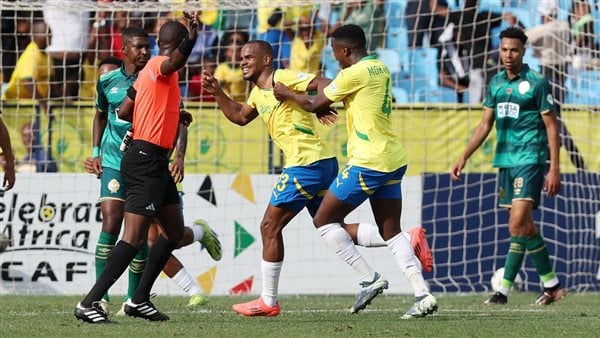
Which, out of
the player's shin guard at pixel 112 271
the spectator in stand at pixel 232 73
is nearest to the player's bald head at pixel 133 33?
the player's shin guard at pixel 112 271

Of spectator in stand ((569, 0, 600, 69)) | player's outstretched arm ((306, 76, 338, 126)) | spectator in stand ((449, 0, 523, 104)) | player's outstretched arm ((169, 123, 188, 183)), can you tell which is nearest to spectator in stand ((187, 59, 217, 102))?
spectator in stand ((449, 0, 523, 104))

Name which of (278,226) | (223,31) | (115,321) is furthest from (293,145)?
(223,31)

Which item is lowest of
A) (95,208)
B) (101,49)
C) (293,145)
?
(95,208)

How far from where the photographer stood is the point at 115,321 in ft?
26.9

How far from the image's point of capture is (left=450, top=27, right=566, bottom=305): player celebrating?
11.0 m

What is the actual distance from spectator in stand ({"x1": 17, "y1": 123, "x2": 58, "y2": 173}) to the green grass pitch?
260 cm

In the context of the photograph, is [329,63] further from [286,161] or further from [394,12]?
[286,161]

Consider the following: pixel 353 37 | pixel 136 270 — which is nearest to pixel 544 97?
pixel 353 37

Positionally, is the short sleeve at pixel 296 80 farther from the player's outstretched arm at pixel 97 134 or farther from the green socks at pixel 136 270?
the green socks at pixel 136 270

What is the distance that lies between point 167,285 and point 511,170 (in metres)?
4.03

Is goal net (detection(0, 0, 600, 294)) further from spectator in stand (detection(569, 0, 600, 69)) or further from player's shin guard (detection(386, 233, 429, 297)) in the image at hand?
player's shin guard (detection(386, 233, 429, 297))

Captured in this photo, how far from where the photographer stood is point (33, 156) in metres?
13.6

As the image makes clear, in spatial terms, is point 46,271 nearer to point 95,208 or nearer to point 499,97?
point 95,208

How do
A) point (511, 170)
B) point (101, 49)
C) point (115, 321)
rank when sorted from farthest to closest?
point (101, 49) < point (511, 170) < point (115, 321)
